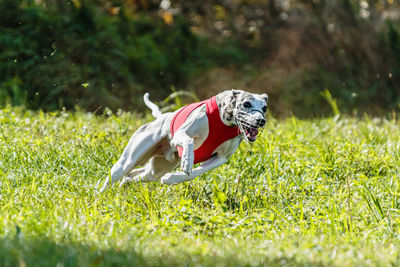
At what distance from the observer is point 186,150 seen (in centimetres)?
446

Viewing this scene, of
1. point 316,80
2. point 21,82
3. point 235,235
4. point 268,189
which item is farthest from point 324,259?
point 316,80

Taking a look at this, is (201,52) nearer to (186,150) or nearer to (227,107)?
(227,107)

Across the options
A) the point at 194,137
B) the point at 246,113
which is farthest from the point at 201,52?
the point at 246,113

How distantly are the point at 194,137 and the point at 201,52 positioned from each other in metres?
10.4

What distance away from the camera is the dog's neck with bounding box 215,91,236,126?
4594mm

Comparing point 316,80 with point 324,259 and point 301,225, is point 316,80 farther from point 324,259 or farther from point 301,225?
point 324,259

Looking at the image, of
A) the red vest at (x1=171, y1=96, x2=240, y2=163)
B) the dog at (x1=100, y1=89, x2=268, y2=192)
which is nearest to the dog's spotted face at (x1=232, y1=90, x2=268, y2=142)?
the dog at (x1=100, y1=89, x2=268, y2=192)

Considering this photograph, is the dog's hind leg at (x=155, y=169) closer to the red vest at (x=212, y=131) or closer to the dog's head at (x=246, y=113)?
the red vest at (x=212, y=131)

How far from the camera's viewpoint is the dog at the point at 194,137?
4457mm

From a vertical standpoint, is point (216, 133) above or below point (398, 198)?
above

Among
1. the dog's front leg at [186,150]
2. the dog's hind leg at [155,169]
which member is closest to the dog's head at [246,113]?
the dog's front leg at [186,150]

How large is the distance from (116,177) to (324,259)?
218 cm

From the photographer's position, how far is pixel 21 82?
991cm

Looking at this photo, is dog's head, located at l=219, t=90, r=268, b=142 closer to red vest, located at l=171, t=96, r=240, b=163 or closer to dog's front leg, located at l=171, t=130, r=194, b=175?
red vest, located at l=171, t=96, r=240, b=163
